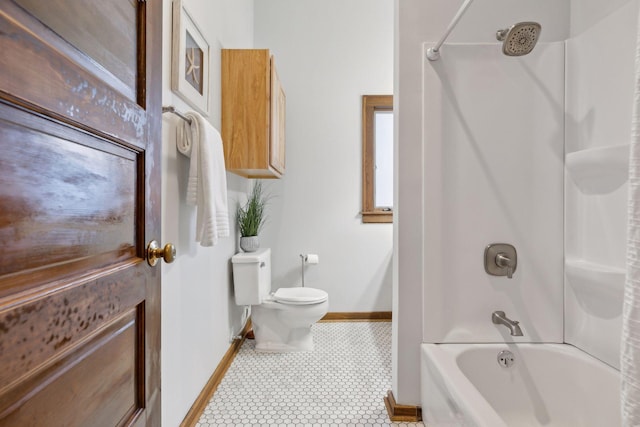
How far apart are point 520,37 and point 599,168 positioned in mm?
648

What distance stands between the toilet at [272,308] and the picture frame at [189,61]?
1069 millimetres

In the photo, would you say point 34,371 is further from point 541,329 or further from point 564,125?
point 564,125

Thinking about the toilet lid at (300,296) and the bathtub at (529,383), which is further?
the toilet lid at (300,296)

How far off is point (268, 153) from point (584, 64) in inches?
66.5

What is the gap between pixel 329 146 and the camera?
297 centimetres

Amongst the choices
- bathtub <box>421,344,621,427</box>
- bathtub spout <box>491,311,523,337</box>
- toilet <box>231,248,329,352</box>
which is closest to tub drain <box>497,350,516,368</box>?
bathtub <box>421,344,621,427</box>

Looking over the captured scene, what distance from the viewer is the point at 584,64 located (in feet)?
4.63

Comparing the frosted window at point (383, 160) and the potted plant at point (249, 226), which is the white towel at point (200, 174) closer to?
the potted plant at point (249, 226)

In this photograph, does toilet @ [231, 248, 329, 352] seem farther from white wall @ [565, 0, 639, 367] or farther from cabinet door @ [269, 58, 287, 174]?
white wall @ [565, 0, 639, 367]

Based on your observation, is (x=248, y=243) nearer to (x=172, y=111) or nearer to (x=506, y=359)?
Result: (x=172, y=111)

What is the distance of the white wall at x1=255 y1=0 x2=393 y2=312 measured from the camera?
2.95 meters

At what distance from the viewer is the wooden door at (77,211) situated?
42 centimetres

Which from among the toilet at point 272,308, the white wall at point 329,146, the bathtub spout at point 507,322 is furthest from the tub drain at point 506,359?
the white wall at point 329,146

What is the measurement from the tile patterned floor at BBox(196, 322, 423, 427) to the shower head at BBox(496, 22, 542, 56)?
1.70 meters
